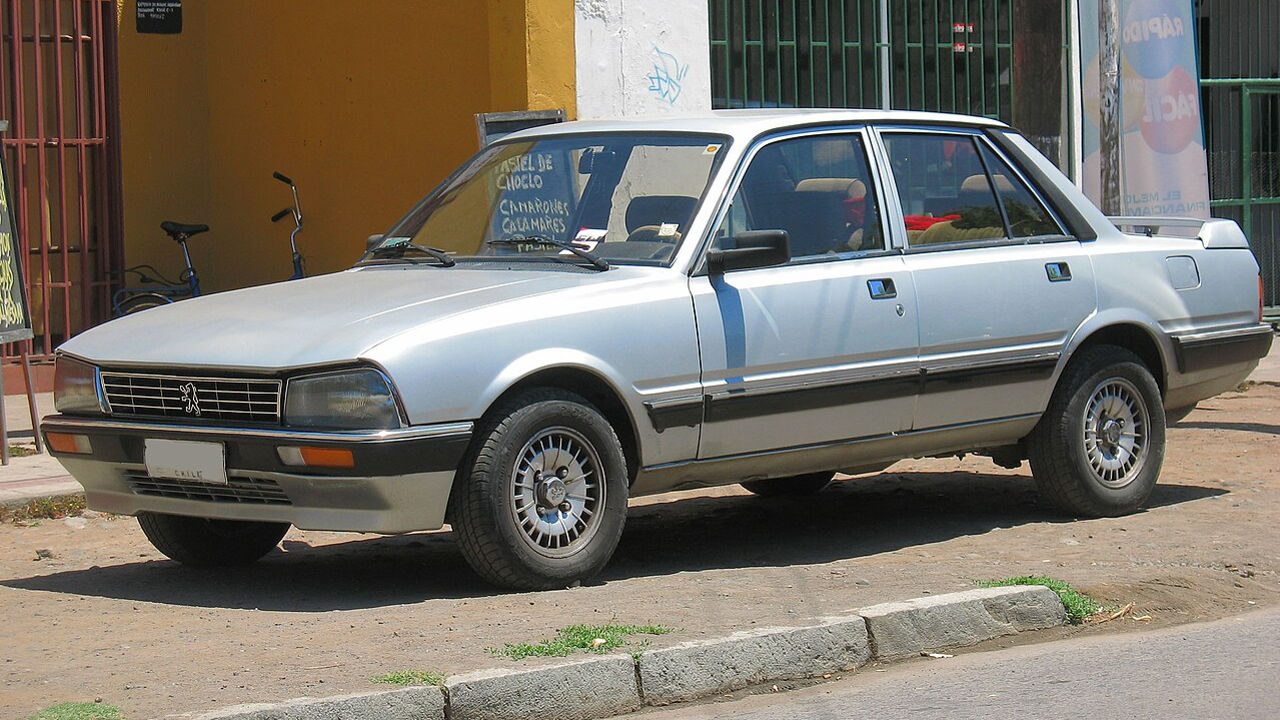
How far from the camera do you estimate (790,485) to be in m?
8.56

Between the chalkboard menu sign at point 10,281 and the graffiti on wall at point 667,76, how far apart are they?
451cm

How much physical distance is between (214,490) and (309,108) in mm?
8044

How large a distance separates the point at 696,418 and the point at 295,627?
163 centimetres

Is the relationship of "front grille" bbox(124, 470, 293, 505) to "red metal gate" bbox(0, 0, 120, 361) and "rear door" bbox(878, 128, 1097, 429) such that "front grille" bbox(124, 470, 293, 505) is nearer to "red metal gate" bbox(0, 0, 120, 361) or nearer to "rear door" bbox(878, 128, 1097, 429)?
"rear door" bbox(878, 128, 1097, 429)

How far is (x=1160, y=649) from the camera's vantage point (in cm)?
568

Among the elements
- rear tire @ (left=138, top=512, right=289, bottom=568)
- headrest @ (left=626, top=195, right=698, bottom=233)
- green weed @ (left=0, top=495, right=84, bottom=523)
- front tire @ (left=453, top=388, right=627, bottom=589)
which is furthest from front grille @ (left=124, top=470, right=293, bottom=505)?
green weed @ (left=0, top=495, right=84, bottom=523)

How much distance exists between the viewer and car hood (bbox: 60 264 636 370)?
19.0ft

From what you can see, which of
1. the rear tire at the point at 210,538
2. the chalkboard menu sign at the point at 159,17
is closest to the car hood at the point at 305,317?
the rear tire at the point at 210,538

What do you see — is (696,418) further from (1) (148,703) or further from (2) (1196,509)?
(2) (1196,509)

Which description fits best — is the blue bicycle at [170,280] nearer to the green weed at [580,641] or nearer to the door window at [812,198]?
the door window at [812,198]

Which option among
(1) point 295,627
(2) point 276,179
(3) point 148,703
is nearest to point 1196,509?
(1) point 295,627

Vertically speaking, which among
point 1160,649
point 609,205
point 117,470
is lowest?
point 1160,649

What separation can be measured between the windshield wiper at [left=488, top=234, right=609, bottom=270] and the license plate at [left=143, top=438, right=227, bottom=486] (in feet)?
4.79

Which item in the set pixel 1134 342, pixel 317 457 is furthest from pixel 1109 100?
pixel 317 457
